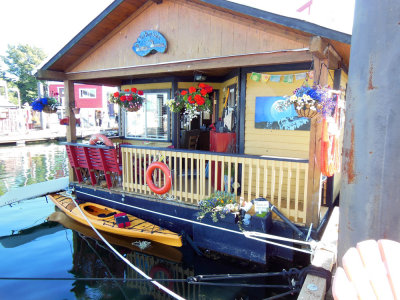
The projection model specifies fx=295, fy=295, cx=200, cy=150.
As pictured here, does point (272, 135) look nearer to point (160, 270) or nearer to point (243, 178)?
point (243, 178)

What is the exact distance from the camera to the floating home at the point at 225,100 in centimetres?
471

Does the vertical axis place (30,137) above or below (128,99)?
below

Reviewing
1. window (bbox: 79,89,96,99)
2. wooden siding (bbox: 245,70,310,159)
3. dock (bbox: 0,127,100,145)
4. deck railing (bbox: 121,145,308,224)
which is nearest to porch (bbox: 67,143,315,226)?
deck railing (bbox: 121,145,308,224)

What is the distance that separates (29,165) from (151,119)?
9253mm

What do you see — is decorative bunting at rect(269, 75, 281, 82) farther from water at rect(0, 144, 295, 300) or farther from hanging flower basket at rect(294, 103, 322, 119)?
water at rect(0, 144, 295, 300)

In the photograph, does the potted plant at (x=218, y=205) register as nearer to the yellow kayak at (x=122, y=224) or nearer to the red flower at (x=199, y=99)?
the yellow kayak at (x=122, y=224)

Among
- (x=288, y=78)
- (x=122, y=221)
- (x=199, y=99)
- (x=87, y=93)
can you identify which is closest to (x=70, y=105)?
(x=122, y=221)

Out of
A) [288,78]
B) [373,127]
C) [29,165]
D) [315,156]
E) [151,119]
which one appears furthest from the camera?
[29,165]

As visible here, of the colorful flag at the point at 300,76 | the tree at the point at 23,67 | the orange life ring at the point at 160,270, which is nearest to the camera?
the orange life ring at the point at 160,270

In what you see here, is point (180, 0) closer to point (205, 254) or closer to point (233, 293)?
point (205, 254)

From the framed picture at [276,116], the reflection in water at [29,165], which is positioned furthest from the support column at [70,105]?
the framed picture at [276,116]

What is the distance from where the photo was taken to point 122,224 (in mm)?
6035

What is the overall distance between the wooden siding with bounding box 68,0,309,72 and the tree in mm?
47330

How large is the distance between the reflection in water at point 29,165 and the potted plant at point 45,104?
4324 millimetres
